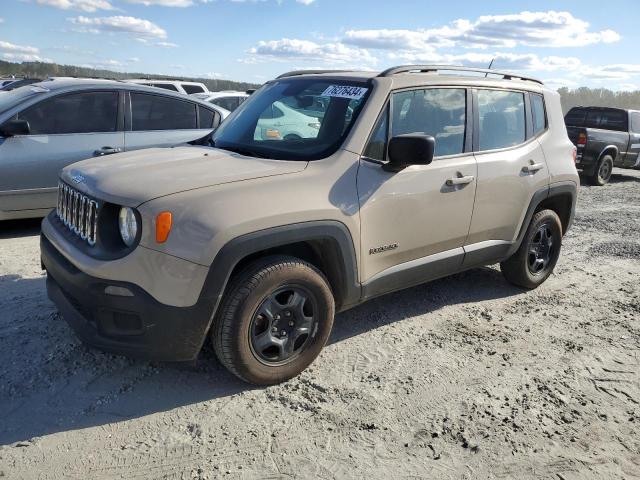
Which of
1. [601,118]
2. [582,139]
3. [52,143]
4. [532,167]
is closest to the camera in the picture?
[532,167]

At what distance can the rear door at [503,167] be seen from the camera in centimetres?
441

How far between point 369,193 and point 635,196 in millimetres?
10006

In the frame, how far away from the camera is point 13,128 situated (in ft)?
19.5

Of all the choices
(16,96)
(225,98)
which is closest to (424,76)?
(16,96)

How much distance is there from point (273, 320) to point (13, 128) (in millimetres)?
4260

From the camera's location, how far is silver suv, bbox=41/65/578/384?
294cm

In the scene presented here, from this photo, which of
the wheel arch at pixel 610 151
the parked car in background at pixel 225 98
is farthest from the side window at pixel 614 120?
the parked car in background at pixel 225 98

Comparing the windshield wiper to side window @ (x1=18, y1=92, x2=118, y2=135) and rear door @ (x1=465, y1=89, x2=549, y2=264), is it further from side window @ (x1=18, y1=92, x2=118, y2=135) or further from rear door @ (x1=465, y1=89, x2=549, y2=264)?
side window @ (x1=18, y1=92, x2=118, y2=135)

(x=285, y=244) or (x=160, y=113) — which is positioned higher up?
(x=160, y=113)

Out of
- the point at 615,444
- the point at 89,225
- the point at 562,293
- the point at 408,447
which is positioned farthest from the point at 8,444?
the point at 562,293

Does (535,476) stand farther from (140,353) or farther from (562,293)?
(562,293)

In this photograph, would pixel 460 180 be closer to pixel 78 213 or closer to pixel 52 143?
pixel 78 213

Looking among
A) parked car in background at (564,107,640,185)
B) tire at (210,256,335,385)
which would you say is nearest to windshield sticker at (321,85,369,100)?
tire at (210,256,335,385)

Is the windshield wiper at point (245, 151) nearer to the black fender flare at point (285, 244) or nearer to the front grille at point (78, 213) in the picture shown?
the black fender flare at point (285, 244)
